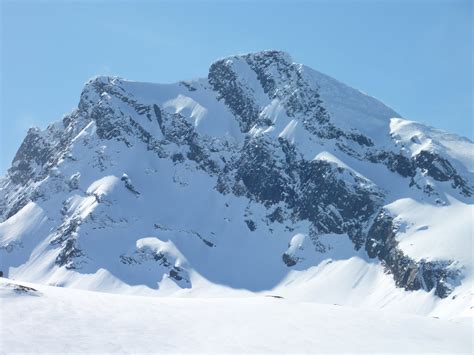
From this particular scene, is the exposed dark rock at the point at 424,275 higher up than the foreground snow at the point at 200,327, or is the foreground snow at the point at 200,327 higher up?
the exposed dark rock at the point at 424,275

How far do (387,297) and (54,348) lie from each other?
151457 mm

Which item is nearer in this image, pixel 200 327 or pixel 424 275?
pixel 200 327

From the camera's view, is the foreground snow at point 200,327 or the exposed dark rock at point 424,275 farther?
the exposed dark rock at point 424,275

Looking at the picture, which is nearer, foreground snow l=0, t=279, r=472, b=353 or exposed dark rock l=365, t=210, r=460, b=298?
foreground snow l=0, t=279, r=472, b=353

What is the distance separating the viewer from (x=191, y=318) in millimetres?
57062

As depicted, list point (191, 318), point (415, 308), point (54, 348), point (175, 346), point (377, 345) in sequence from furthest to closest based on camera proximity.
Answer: point (415, 308), point (191, 318), point (377, 345), point (175, 346), point (54, 348)

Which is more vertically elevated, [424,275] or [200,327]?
[424,275]

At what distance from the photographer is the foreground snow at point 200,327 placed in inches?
1925

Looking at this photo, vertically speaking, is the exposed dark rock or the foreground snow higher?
the exposed dark rock

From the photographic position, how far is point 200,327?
54.6 meters

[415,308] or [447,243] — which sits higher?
[447,243]

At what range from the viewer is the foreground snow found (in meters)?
48.9

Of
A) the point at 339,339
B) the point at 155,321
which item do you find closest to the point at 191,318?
the point at 155,321

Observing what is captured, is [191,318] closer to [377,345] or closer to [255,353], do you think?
[255,353]
